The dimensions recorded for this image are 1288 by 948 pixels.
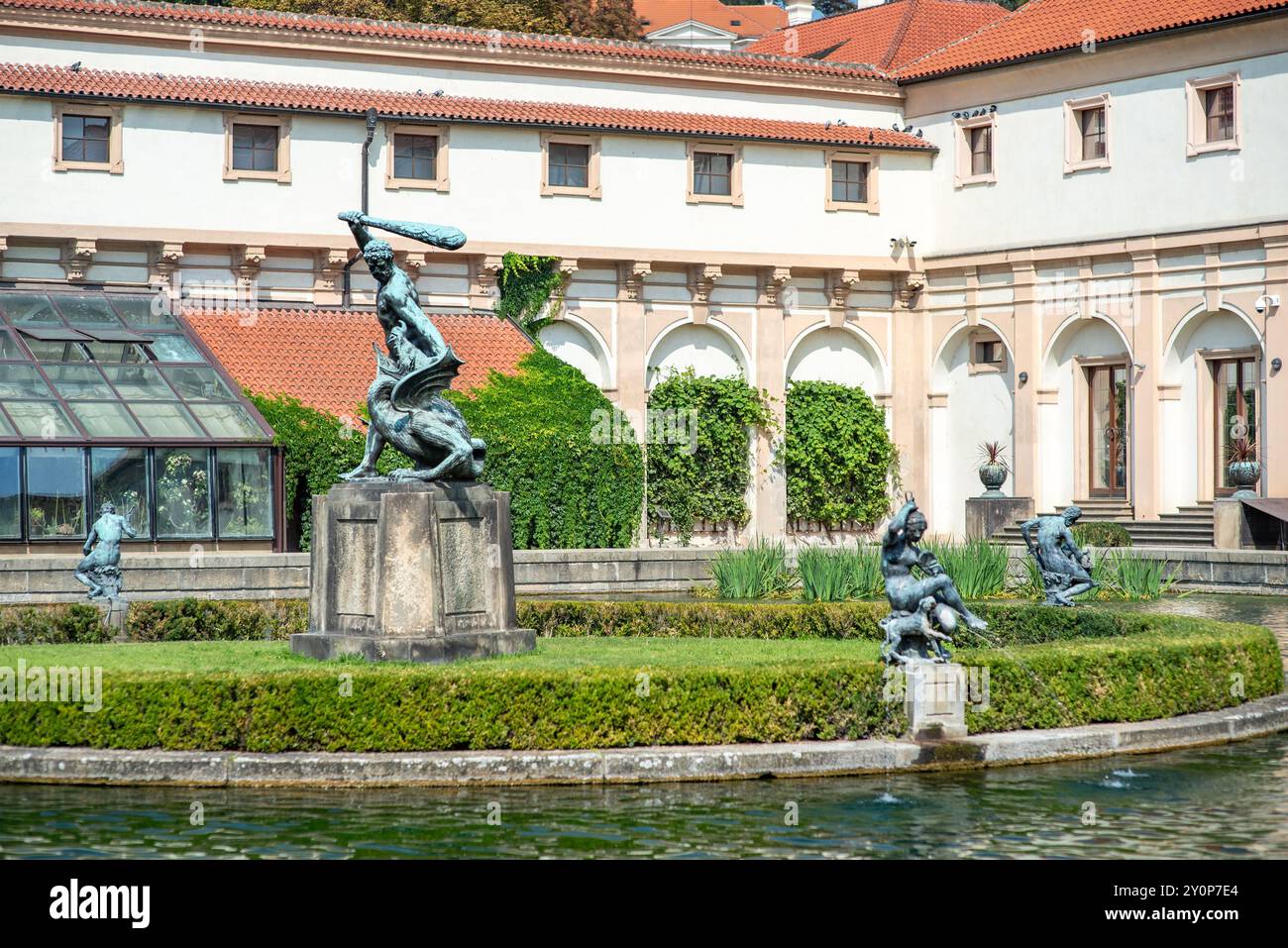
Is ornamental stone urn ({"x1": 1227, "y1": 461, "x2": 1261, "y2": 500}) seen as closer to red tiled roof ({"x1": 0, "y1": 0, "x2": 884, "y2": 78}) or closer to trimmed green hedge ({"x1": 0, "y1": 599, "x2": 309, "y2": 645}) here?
red tiled roof ({"x1": 0, "y1": 0, "x2": 884, "y2": 78})

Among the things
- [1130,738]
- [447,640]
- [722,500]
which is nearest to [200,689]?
[447,640]

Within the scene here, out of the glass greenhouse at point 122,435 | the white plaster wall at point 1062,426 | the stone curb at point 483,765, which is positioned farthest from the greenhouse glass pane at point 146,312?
the stone curb at point 483,765

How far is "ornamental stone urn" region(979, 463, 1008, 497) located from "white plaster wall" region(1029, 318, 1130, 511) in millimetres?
1578

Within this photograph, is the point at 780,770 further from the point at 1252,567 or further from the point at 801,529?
the point at 801,529

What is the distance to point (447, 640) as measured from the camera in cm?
1522

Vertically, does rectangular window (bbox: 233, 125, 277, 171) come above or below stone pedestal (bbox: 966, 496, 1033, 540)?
above

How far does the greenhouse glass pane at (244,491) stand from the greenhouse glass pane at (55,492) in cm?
210

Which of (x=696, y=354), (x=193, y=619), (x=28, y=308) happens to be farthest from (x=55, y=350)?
(x=696, y=354)

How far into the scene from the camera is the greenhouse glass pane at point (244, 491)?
29.0 m

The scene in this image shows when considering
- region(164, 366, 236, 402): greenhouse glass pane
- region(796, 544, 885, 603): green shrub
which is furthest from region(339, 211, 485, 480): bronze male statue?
region(164, 366, 236, 402): greenhouse glass pane

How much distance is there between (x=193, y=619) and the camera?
20.4 metres

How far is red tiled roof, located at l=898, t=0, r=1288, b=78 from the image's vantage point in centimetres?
3578

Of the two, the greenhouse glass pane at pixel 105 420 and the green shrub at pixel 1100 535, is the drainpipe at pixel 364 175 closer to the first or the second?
the greenhouse glass pane at pixel 105 420

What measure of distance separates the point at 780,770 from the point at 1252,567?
55.3 ft
